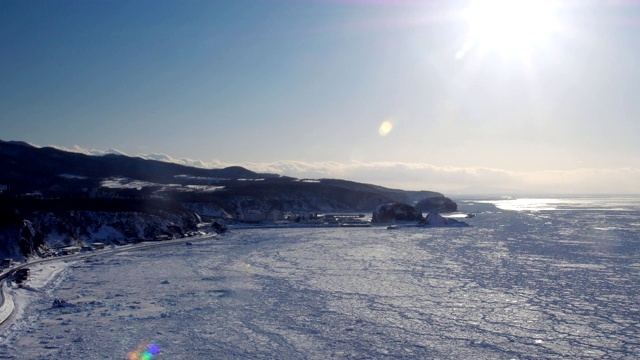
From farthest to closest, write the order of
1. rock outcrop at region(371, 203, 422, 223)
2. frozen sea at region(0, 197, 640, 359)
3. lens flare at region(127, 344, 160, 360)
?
rock outcrop at region(371, 203, 422, 223) < frozen sea at region(0, 197, 640, 359) < lens flare at region(127, 344, 160, 360)

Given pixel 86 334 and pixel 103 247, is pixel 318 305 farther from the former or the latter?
pixel 103 247

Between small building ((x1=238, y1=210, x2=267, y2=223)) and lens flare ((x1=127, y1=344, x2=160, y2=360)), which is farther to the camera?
small building ((x1=238, y1=210, x2=267, y2=223))

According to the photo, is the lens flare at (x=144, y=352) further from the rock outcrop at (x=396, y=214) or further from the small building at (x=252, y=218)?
the rock outcrop at (x=396, y=214)

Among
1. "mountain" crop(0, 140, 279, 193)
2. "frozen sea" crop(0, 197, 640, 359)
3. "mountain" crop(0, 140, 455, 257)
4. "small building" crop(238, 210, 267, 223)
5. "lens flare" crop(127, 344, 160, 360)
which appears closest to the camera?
"lens flare" crop(127, 344, 160, 360)

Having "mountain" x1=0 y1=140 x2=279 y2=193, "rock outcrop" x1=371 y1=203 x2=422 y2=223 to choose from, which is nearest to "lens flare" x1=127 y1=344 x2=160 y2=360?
"rock outcrop" x1=371 y1=203 x2=422 y2=223

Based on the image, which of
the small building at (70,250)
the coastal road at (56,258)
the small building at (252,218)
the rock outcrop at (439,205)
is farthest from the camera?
the rock outcrop at (439,205)

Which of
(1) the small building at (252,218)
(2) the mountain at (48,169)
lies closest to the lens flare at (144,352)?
(1) the small building at (252,218)

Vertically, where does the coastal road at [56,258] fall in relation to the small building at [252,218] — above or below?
below

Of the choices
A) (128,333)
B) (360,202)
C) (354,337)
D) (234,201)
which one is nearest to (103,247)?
(128,333)

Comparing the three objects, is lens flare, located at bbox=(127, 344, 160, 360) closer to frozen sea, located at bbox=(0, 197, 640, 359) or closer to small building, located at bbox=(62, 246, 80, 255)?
frozen sea, located at bbox=(0, 197, 640, 359)
